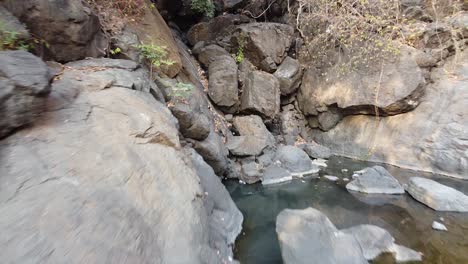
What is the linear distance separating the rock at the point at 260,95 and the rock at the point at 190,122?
3.50 meters

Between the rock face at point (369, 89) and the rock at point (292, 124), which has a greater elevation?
the rock face at point (369, 89)

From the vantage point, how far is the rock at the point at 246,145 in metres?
8.34

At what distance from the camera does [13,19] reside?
383 cm

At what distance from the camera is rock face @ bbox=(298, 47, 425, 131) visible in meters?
8.90

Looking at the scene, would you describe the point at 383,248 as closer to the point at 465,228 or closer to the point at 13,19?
the point at 465,228

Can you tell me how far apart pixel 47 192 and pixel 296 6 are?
12.4 metres

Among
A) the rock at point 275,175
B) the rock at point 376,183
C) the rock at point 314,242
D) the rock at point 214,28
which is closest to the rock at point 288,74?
the rock at point 214,28

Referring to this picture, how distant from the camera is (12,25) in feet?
12.1

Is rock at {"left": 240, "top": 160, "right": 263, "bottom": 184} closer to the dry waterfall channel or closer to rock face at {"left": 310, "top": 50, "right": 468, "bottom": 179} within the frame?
the dry waterfall channel

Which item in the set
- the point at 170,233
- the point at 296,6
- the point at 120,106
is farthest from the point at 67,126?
the point at 296,6

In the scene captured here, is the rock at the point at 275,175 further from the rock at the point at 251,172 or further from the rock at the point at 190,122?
the rock at the point at 190,122

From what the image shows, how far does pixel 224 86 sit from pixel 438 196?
6.99 meters

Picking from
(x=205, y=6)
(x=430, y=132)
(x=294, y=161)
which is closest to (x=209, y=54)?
(x=205, y=6)

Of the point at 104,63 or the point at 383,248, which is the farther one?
the point at 104,63
